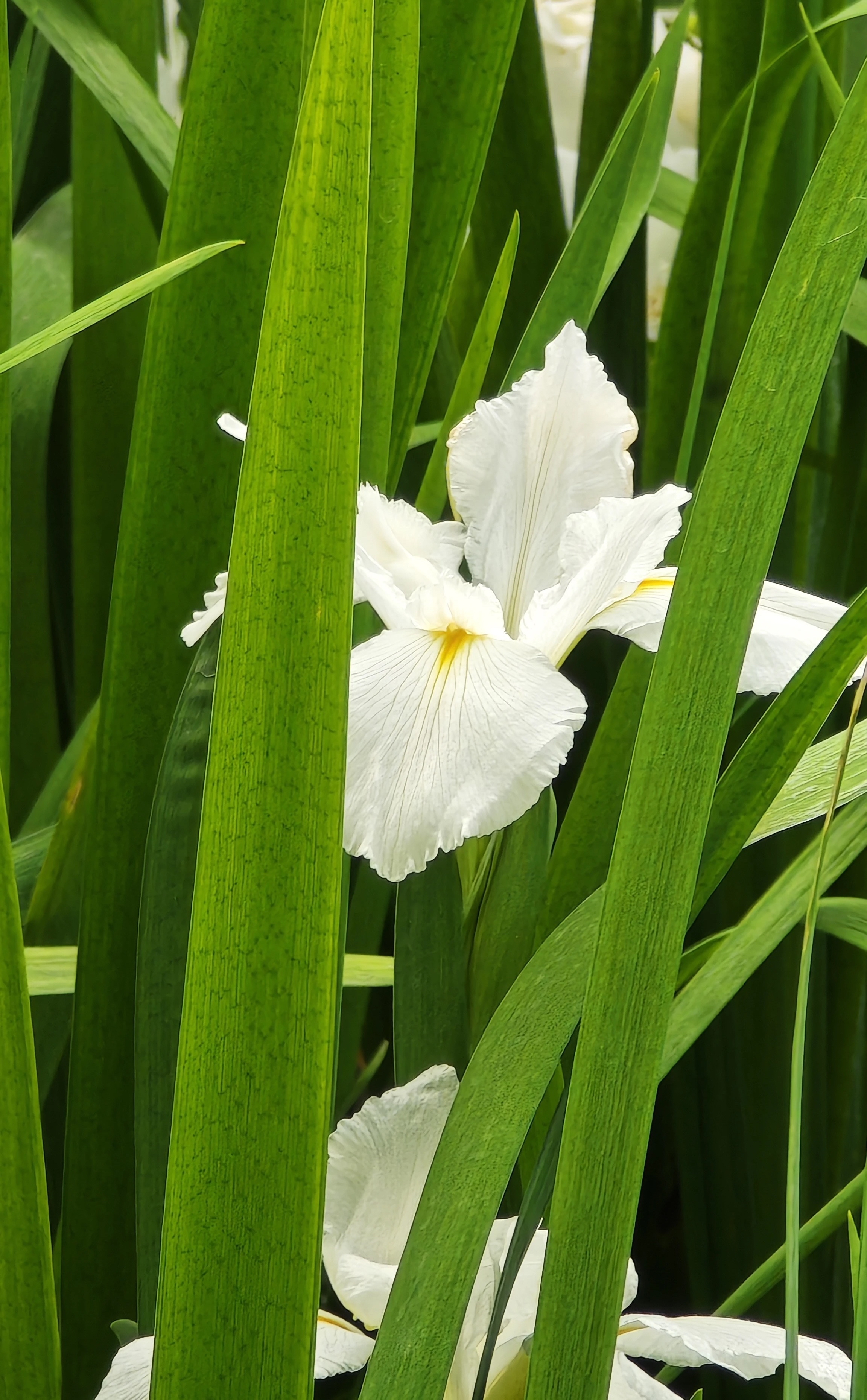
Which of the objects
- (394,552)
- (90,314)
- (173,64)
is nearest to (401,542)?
(394,552)

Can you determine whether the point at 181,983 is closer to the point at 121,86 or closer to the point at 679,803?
the point at 679,803

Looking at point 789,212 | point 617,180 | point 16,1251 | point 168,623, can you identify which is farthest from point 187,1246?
point 789,212

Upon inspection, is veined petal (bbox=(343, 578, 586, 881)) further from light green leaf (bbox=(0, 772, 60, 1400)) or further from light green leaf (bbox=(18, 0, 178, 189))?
light green leaf (bbox=(18, 0, 178, 189))

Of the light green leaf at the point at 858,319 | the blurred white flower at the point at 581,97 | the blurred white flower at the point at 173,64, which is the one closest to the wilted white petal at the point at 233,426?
the light green leaf at the point at 858,319

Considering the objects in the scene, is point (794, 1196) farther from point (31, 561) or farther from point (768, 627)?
point (31, 561)

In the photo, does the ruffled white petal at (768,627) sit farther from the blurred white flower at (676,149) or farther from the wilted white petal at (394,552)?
the blurred white flower at (676,149)
